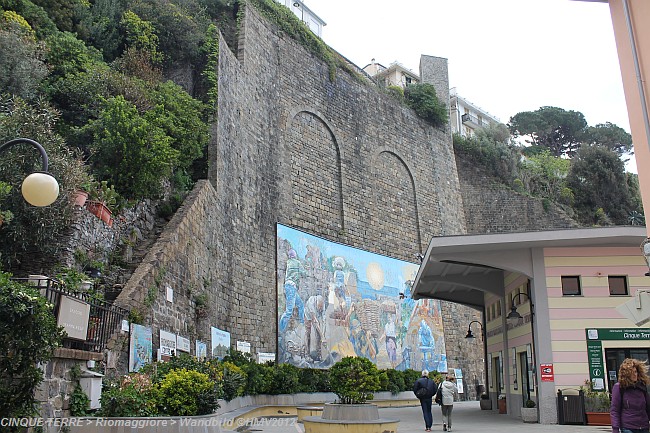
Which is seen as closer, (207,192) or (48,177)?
(48,177)

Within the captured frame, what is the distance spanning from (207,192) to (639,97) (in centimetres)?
1325

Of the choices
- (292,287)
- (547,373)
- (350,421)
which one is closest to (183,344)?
(350,421)

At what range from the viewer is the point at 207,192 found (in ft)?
59.3

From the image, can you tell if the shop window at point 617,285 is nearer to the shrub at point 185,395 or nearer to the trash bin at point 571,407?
the trash bin at point 571,407

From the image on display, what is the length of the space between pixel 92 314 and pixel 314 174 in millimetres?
16914

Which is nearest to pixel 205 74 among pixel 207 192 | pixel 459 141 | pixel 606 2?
pixel 207 192

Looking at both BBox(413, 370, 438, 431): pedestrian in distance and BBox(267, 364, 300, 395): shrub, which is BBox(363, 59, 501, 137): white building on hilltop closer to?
BBox(267, 364, 300, 395): shrub

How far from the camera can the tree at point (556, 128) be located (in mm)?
57781

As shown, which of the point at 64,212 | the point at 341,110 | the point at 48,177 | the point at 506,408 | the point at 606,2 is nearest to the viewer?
the point at 48,177

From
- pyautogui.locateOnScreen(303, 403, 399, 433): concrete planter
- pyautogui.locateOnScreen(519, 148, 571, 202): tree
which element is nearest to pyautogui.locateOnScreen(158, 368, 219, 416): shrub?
pyautogui.locateOnScreen(303, 403, 399, 433): concrete planter

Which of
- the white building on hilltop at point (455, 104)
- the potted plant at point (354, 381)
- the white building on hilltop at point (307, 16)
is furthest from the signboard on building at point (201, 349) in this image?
the white building on hilltop at point (455, 104)

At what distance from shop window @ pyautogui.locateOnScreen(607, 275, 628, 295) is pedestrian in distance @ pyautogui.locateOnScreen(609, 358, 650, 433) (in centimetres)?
877

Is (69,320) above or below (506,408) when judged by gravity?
above

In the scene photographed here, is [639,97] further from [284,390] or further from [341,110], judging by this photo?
[341,110]
